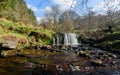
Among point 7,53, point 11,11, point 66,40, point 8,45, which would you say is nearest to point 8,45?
point 8,45

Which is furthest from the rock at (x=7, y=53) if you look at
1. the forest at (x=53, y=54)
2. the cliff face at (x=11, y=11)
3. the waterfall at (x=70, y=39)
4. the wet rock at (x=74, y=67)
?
the waterfall at (x=70, y=39)

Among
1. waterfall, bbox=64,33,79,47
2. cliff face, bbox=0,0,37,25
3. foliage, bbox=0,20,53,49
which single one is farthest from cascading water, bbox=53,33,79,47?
cliff face, bbox=0,0,37,25

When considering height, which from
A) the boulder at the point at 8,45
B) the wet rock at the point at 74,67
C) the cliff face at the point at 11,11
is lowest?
the wet rock at the point at 74,67

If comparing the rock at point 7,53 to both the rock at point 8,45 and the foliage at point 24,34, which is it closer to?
the rock at point 8,45

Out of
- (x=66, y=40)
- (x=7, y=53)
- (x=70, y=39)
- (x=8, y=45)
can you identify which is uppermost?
(x=70, y=39)

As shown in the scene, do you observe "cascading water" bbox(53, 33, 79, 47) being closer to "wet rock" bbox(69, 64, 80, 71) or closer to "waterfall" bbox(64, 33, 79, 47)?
"waterfall" bbox(64, 33, 79, 47)

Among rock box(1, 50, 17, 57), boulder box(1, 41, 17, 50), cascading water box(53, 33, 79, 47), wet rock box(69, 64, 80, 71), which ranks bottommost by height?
wet rock box(69, 64, 80, 71)

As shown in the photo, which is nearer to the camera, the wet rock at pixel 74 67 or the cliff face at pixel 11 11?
the wet rock at pixel 74 67

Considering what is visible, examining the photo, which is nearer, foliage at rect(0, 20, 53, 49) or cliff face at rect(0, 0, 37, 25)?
foliage at rect(0, 20, 53, 49)

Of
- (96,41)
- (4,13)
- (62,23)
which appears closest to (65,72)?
(96,41)

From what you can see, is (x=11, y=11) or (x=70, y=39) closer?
(x=70, y=39)

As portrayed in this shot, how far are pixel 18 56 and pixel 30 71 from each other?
5961 millimetres

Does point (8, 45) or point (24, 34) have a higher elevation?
point (24, 34)

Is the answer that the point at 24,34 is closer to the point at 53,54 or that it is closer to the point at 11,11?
the point at 53,54
